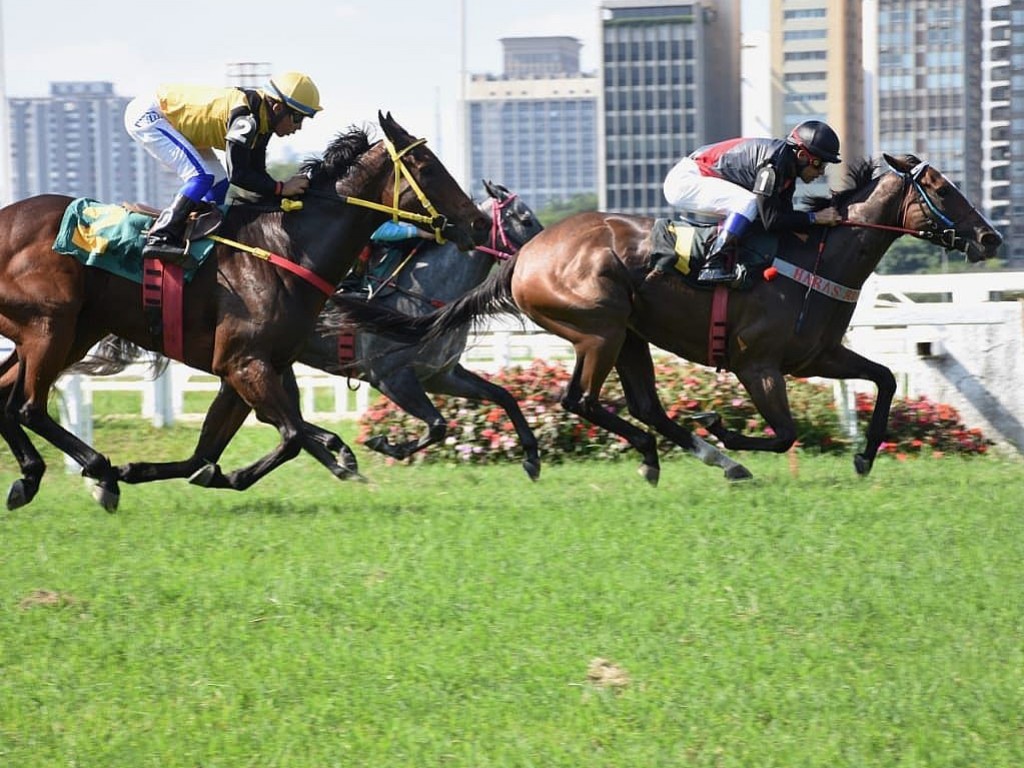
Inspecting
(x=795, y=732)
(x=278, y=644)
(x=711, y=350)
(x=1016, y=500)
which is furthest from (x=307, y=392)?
(x=795, y=732)

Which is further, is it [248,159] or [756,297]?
[756,297]

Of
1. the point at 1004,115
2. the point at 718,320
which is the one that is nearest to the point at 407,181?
the point at 718,320

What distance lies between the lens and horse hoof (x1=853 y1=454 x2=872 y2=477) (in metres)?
8.86

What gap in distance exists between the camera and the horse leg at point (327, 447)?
30.3ft

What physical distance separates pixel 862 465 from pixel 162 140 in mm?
4202

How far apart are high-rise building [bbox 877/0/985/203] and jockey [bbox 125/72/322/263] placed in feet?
336

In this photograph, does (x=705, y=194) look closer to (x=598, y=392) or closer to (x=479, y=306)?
(x=598, y=392)

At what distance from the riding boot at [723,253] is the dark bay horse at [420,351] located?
64.8 inches

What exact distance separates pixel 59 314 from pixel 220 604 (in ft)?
7.53

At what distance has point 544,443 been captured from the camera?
1112cm

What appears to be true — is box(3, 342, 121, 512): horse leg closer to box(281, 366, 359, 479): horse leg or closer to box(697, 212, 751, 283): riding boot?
box(281, 366, 359, 479): horse leg

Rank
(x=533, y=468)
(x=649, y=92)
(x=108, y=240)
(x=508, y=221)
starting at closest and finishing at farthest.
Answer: (x=108, y=240) → (x=533, y=468) → (x=508, y=221) → (x=649, y=92)

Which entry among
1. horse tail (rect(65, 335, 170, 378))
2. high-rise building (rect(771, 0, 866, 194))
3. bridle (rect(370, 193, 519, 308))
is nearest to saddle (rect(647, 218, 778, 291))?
bridle (rect(370, 193, 519, 308))

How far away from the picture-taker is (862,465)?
8859 mm
